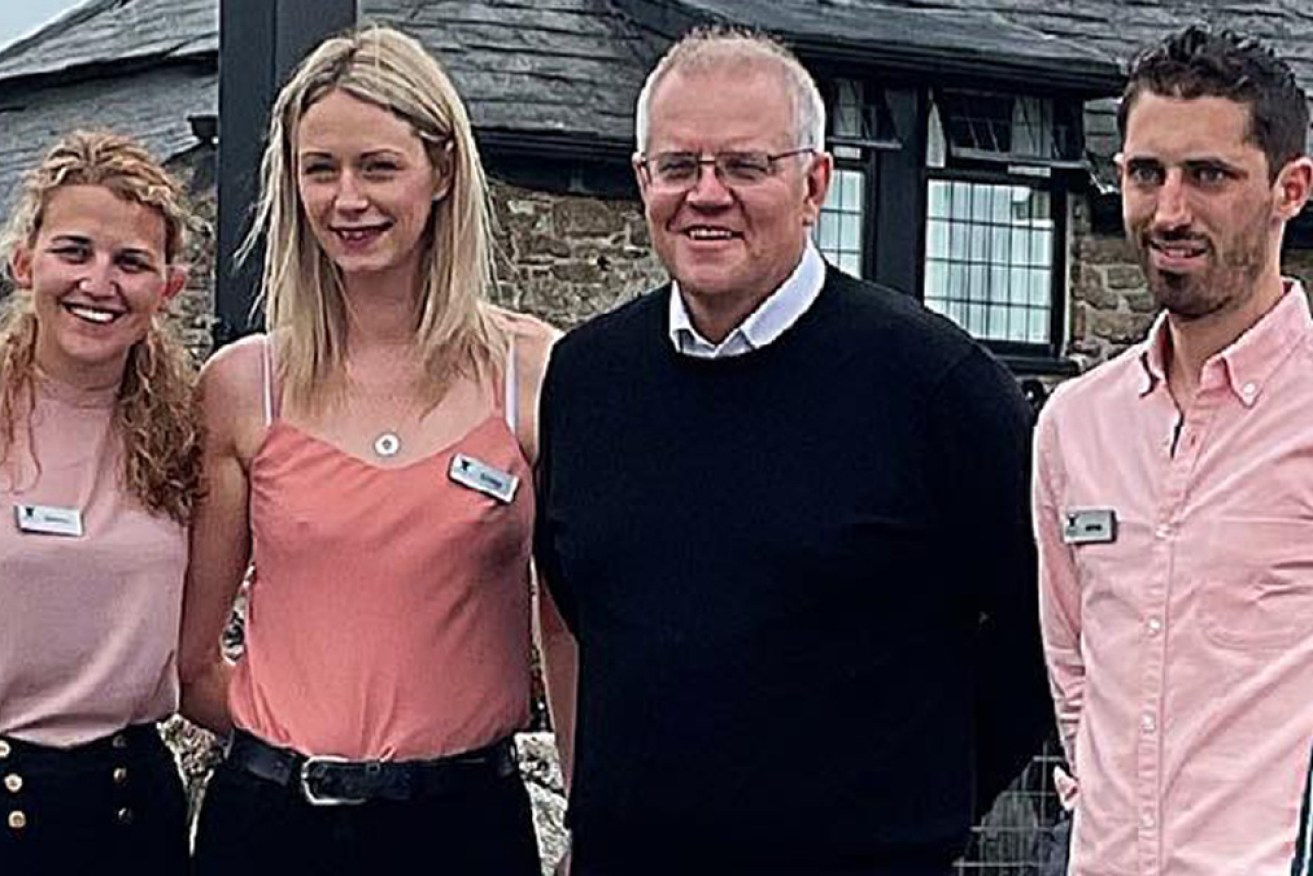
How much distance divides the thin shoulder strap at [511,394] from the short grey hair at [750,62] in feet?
1.58

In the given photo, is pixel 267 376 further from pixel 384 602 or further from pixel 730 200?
pixel 730 200

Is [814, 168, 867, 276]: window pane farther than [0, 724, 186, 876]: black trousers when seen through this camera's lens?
Yes

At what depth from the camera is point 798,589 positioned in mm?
3891

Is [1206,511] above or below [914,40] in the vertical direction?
below

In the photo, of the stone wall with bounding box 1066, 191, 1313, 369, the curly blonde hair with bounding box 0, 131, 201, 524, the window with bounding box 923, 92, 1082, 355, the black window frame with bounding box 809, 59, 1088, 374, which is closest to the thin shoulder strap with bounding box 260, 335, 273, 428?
the curly blonde hair with bounding box 0, 131, 201, 524

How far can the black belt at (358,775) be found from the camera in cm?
427

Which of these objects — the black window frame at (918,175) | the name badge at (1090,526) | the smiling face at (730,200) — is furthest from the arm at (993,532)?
the black window frame at (918,175)

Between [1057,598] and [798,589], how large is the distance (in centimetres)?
40

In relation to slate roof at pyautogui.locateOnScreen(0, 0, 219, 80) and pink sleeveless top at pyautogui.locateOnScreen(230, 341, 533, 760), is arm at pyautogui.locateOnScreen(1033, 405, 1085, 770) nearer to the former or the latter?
pink sleeveless top at pyautogui.locateOnScreen(230, 341, 533, 760)

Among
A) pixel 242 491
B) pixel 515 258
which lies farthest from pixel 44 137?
pixel 242 491

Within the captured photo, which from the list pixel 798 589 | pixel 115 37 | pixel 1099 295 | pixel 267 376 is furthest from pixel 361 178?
pixel 115 37

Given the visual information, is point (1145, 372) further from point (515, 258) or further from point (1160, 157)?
point (515, 258)

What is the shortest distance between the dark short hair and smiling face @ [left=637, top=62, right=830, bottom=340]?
511mm

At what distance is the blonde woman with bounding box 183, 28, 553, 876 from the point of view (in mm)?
4281
